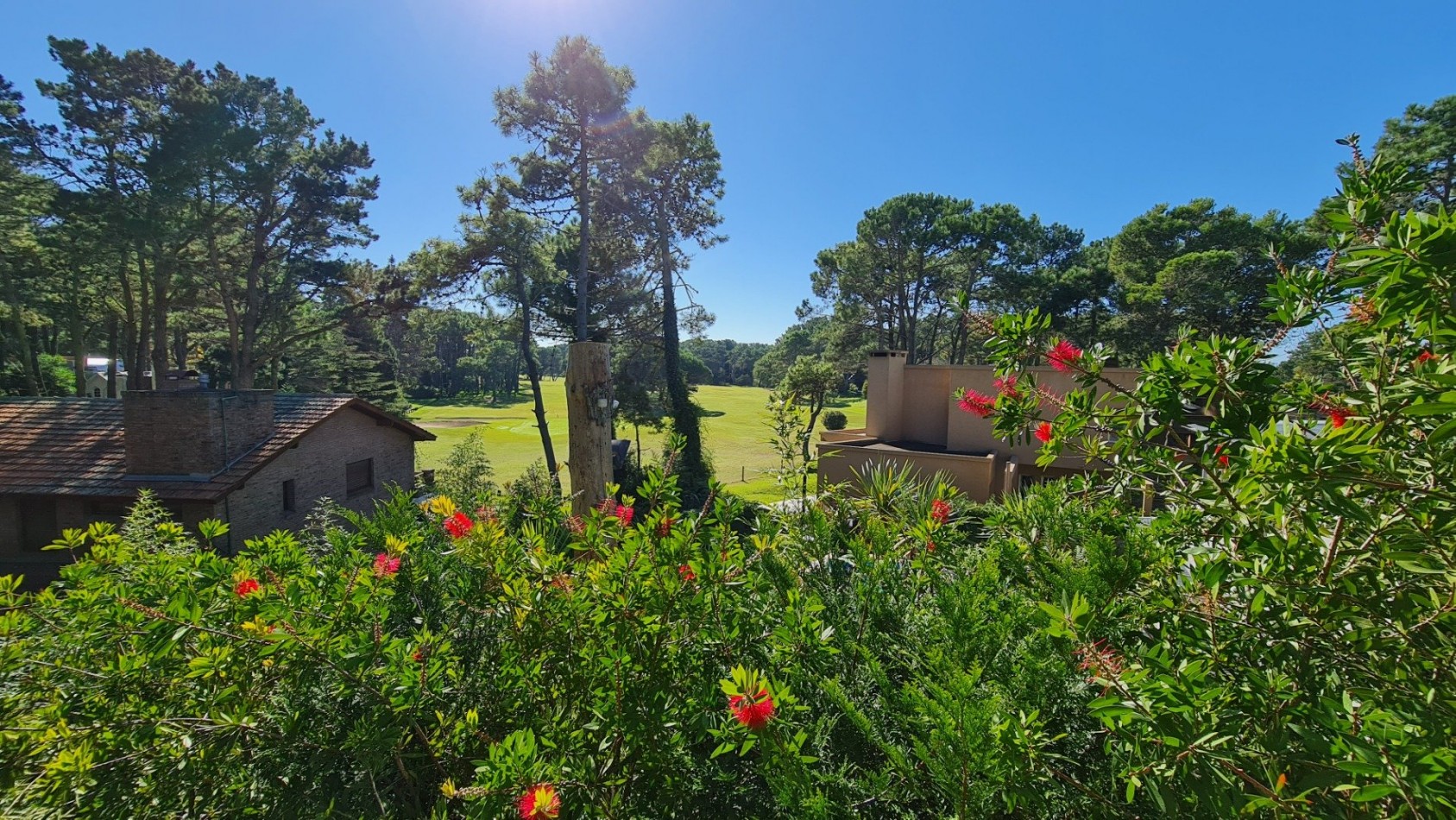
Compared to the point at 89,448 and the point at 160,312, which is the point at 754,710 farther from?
the point at 160,312

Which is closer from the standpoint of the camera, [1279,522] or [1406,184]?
[1279,522]

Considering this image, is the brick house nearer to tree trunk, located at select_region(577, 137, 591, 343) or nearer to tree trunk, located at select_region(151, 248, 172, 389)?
tree trunk, located at select_region(151, 248, 172, 389)

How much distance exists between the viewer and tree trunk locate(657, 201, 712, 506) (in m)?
19.0

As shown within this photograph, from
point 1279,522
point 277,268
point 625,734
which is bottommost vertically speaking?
point 625,734

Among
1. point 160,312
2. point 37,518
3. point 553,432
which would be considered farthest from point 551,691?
point 553,432

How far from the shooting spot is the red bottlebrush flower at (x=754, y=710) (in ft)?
3.43

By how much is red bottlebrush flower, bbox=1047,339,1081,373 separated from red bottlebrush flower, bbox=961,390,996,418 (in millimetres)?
345

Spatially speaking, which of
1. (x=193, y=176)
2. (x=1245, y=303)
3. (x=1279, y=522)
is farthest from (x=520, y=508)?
(x=1245, y=303)

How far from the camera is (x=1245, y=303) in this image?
22.3m

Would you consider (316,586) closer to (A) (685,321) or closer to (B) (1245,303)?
(A) (685,321)

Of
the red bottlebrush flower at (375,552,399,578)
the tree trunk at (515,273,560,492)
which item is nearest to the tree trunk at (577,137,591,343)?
the tree trunk at (515,273,560,492)

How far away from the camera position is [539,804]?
95cm

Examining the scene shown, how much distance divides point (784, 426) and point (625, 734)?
1.36 meters

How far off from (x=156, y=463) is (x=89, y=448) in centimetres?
239
